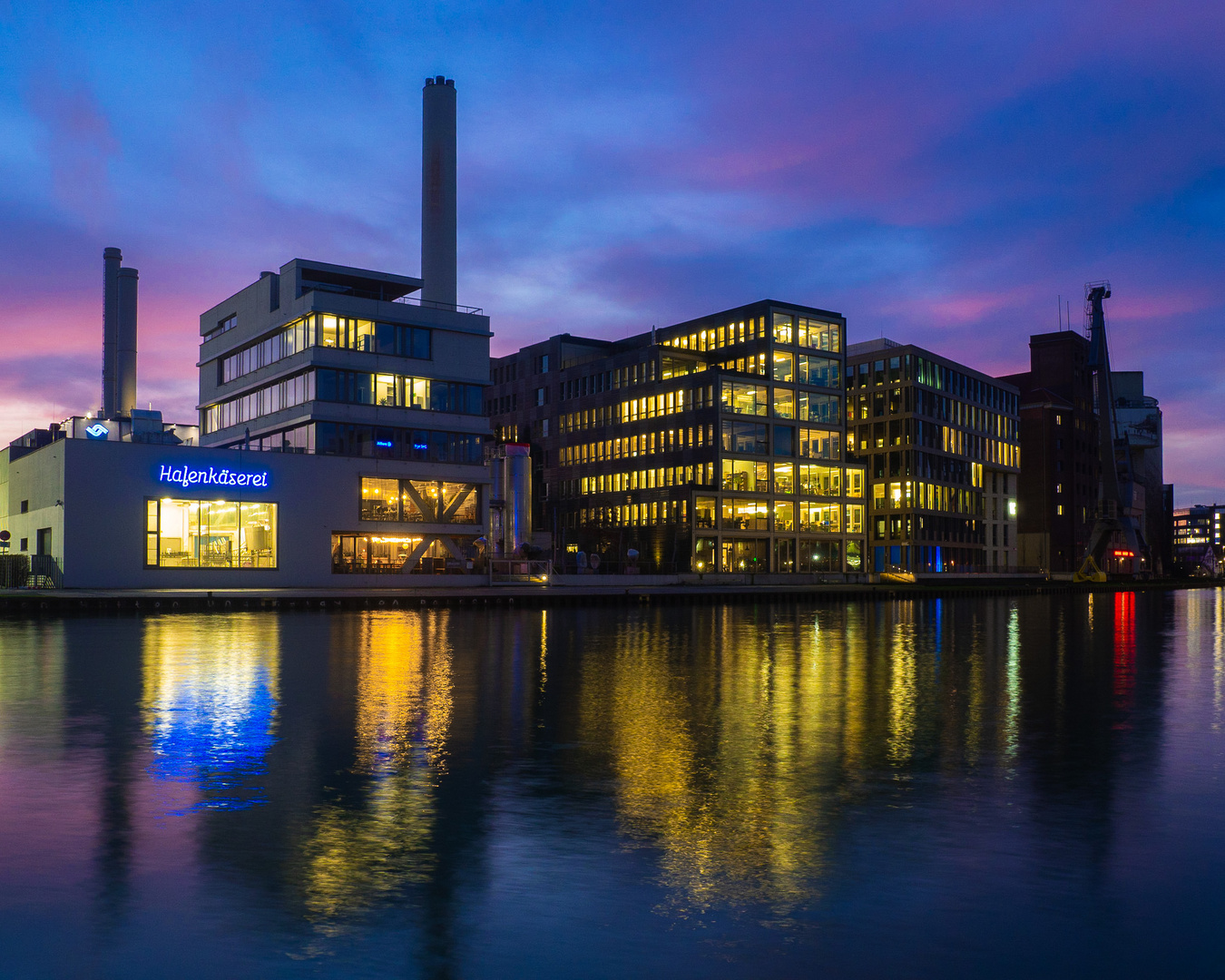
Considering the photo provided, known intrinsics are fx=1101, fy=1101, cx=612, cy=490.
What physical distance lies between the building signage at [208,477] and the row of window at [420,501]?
877 cm

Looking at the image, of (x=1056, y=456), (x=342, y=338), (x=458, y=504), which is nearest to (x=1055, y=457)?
(x=1056, y=456)

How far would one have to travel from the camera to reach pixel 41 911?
27.7 ft

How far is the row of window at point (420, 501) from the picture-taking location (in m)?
83.8

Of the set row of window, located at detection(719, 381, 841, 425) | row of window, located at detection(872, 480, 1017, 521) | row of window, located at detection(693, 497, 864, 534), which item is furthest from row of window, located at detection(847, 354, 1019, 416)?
row of window, located at detection(693, 497, 864, 534)

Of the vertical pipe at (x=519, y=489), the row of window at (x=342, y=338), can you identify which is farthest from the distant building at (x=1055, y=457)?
the row of window at (x=342, y=338)

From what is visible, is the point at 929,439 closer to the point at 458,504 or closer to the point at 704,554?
the point at 704,554

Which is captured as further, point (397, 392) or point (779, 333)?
point (779, 333)

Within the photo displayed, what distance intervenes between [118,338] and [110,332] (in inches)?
46.5

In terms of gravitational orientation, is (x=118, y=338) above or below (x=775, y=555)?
above

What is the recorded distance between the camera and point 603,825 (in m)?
11.3

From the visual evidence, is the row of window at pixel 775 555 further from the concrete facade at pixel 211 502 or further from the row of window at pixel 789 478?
the concrete facade at pixel 211 502

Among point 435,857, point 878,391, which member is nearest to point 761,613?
point 435,857

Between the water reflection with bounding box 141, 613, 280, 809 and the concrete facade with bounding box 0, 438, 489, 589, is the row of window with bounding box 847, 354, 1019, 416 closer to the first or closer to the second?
the concrete facade with bounding box 0, 438, 489, 589

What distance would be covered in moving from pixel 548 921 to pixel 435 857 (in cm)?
204
